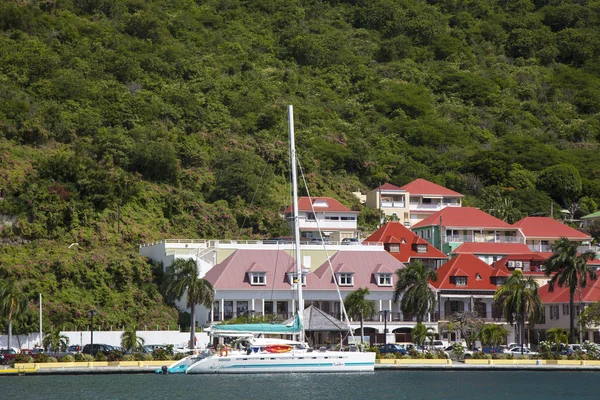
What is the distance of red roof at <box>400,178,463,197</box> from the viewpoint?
397 ft

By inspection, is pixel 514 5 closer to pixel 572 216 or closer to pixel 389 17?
pixel 389 17

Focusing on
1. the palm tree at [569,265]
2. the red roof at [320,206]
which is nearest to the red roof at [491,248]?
the red roof at [320,206]

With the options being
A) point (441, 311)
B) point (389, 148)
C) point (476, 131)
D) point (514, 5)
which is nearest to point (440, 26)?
point (514, 5)

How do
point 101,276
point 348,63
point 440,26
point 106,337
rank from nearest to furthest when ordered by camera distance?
point 106,337 → point 101,276 → point 348,63 → point 440,26

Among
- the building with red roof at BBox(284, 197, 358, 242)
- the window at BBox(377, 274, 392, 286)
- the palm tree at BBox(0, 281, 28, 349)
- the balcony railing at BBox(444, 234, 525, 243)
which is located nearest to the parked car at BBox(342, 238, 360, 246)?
the building with red roof at BBox(284, 197, 358, 242)

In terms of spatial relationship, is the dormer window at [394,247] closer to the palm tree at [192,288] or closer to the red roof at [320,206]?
the red roof at [320,206]

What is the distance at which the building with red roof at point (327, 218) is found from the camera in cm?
10650

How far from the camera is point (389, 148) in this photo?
452 ft

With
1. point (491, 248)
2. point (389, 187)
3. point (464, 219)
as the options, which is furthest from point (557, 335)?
point (389, 187)

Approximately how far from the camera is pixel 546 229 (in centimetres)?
11212

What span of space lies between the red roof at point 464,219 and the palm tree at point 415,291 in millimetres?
26284

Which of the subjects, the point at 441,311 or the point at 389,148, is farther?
the point at 389,148

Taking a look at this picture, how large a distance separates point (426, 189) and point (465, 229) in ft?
45.9

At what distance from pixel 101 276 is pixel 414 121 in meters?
70.3
